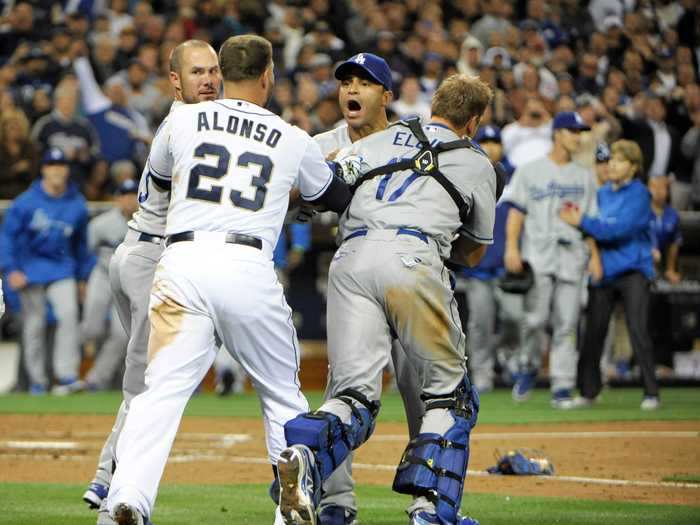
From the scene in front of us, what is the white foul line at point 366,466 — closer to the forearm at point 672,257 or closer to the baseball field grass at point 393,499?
the baseball field grass at point 393,499

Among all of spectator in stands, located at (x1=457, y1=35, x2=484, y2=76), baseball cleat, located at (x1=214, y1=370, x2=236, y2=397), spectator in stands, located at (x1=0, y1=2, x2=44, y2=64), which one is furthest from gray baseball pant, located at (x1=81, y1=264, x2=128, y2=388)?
spectator in stands, located at (x1=457, y1=35, x2=484, y2=76)

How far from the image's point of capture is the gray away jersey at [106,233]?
15828mm

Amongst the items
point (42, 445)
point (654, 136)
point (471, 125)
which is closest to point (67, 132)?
point (42, 445)

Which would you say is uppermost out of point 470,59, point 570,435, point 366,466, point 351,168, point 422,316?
point 470,59

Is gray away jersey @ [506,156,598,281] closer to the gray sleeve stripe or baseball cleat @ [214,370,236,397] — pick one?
baseball cleat @ [214,370,236,397]

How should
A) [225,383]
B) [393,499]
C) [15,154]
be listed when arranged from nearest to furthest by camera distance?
[393,499]
[225,383]
[15,154]

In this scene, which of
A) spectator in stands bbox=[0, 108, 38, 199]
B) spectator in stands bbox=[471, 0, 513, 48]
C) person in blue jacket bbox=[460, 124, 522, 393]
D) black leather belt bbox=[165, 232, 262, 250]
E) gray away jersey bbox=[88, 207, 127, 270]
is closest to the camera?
black leather belt bbox=[165, 232, 262, 250]

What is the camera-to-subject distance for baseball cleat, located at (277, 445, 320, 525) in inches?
217

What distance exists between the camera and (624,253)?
42.0 feet

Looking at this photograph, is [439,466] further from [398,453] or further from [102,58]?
[102,58]

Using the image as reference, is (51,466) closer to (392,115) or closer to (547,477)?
(547,477)

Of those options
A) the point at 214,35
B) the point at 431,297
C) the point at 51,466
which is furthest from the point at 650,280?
the point at 214,35

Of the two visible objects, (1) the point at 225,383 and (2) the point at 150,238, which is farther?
(1) the point at 225,383

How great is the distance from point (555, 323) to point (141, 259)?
7.36 m
